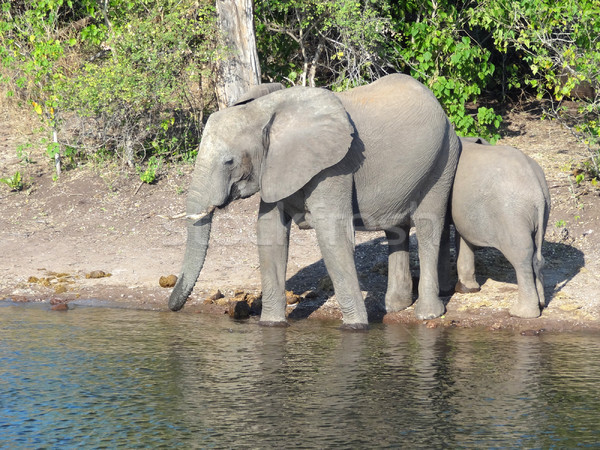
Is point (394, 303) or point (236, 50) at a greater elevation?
point (236, 50)

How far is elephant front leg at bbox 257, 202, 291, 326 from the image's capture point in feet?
29.3

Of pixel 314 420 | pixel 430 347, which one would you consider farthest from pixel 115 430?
pixel 430 347

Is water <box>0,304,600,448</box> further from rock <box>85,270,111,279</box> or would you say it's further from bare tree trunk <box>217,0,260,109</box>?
bare tree trunk <box>217,0,260,109</box>

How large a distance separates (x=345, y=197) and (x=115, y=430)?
10.5ft

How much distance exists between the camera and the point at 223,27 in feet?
43.8

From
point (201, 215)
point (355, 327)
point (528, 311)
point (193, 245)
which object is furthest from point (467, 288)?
point (201, 215)

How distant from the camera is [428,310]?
9328 millimetres

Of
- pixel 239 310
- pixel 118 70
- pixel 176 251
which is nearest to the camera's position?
pixel 239 310

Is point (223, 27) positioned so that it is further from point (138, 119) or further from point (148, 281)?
point (148, 281)

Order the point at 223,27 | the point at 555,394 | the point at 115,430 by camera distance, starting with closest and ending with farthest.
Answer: the point at 115,430, the point at 555,394, the point at 223,27

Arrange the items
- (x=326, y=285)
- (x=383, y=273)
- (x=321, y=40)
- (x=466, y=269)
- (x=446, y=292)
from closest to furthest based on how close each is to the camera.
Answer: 1. (x=466, y=269)
2. (x=446, y=292)
3. (x=326, y=285)
4. (x=383, y=273)
5. (x=321, y=40)

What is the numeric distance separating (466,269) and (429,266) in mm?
636

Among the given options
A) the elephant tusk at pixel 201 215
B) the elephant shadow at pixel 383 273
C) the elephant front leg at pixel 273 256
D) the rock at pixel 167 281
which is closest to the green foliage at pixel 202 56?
the elephant shadow at pixel 383 273

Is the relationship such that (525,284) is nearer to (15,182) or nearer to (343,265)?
(343,265)
